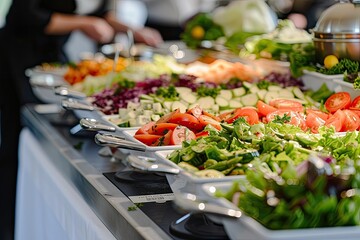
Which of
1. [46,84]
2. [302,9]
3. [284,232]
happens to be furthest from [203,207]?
[302,9]

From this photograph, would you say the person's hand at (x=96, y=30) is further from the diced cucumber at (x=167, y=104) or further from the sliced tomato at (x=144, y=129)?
the sliced tomato at (x=144, y=129)

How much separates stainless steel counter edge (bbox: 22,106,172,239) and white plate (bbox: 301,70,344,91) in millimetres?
870

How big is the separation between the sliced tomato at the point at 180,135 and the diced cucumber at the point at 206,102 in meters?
0.56

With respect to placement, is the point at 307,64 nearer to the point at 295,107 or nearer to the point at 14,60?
the point at 295,107

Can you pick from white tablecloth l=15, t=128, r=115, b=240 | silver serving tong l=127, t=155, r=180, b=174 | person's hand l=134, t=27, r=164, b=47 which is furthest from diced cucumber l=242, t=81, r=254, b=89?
person's hand l=134, t=27, r=164, b=47

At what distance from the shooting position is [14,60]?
189 inches

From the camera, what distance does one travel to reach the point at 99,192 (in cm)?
216

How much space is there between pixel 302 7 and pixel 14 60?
10.4 feet

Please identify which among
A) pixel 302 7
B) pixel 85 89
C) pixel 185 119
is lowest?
pixel 302 7

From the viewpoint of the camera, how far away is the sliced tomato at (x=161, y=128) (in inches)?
86.2

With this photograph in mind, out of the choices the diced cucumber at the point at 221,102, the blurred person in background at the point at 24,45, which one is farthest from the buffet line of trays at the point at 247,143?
the blurred person in background at the point at 24,45

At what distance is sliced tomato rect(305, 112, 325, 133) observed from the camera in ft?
7.20

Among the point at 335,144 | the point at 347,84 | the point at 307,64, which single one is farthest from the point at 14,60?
the point at 335,144

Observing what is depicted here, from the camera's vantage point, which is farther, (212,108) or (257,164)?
(212,108)
